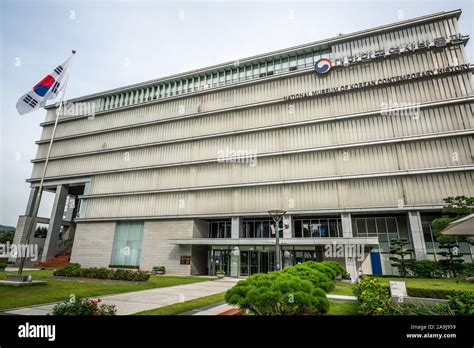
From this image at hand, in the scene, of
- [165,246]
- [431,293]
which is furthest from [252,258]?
[431,293]

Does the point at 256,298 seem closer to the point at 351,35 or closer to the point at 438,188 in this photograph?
the point at 438,188

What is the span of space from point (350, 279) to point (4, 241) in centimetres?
6995

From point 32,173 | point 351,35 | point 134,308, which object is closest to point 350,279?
point 134,308

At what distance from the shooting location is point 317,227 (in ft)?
116

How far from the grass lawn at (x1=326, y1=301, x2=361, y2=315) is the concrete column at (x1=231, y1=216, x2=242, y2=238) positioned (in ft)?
77.8

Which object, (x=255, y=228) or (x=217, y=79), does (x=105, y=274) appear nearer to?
(x=255, y=228)

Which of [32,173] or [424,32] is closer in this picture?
[424,32]

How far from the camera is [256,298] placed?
6.24m

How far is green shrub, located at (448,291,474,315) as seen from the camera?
696 centimetres

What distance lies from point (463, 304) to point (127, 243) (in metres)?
42.2

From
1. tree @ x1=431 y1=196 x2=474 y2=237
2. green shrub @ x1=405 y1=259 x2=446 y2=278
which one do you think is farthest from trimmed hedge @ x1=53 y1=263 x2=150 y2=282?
green shrub @ x1=405 y1=259 x2=446 y2=278

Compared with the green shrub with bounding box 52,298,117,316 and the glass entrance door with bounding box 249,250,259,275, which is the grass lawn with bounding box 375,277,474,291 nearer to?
the green shrub with bounding box 52,298,117,316
